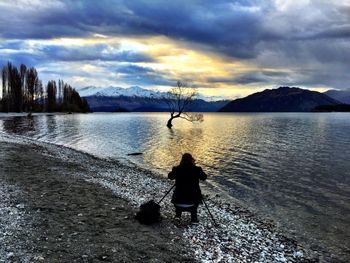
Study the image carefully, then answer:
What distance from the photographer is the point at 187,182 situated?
603 inches

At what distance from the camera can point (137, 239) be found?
1345 centimetres

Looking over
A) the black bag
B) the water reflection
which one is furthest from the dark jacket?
→ the water reflection

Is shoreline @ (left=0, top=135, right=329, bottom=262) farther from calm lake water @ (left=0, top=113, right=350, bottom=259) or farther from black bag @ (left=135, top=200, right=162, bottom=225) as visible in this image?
calm lake water @ (left=0, top=113, right=350, bottom=259)

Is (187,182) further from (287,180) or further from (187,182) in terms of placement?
(287,180)

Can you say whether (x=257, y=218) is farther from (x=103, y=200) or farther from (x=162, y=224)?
(x=103, y=200)

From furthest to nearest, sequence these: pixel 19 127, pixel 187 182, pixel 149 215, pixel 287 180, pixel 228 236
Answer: pixel 19 127
pixel 287 180
pixel 149 215
pixel 187 182
pixel 228 236

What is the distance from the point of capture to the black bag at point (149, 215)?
15367 millimetres

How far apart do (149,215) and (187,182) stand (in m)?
2.19

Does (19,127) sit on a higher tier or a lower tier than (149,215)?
lower

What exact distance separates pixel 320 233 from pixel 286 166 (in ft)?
73.1

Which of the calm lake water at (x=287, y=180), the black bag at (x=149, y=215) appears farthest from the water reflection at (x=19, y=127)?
the black bag at (x=149, y=215)

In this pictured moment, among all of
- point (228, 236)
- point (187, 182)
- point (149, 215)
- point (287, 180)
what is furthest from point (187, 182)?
point (287, 180)

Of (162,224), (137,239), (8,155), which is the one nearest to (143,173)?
(8,155)

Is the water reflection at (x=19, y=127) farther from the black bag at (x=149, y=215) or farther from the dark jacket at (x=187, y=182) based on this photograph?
the dark jacket at (x=187, y=182)
